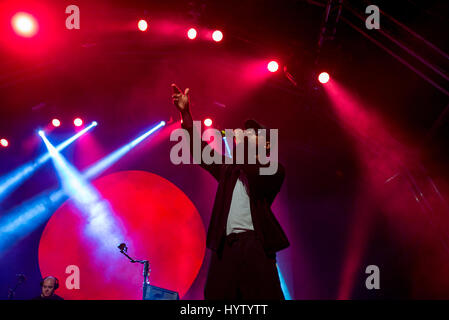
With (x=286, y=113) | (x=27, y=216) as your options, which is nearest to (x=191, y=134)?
(x=286, y=113)

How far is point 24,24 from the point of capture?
14.4 feet

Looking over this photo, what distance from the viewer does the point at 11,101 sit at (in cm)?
561

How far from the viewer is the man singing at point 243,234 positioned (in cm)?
154

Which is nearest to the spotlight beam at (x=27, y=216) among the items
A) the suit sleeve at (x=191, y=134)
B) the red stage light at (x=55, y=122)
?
the red stage light at (x=55, y=122)

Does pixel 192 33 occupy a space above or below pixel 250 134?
above

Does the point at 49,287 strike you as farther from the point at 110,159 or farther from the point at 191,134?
the point at 191,134

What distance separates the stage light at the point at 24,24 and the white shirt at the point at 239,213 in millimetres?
4373

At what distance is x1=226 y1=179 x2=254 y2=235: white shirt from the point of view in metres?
1.75

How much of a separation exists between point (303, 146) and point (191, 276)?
11.3 feet

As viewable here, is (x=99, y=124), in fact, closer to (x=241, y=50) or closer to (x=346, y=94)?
(x=241, y=50)

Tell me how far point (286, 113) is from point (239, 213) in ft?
14.9

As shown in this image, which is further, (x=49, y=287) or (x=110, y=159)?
(x=110, y=159)
